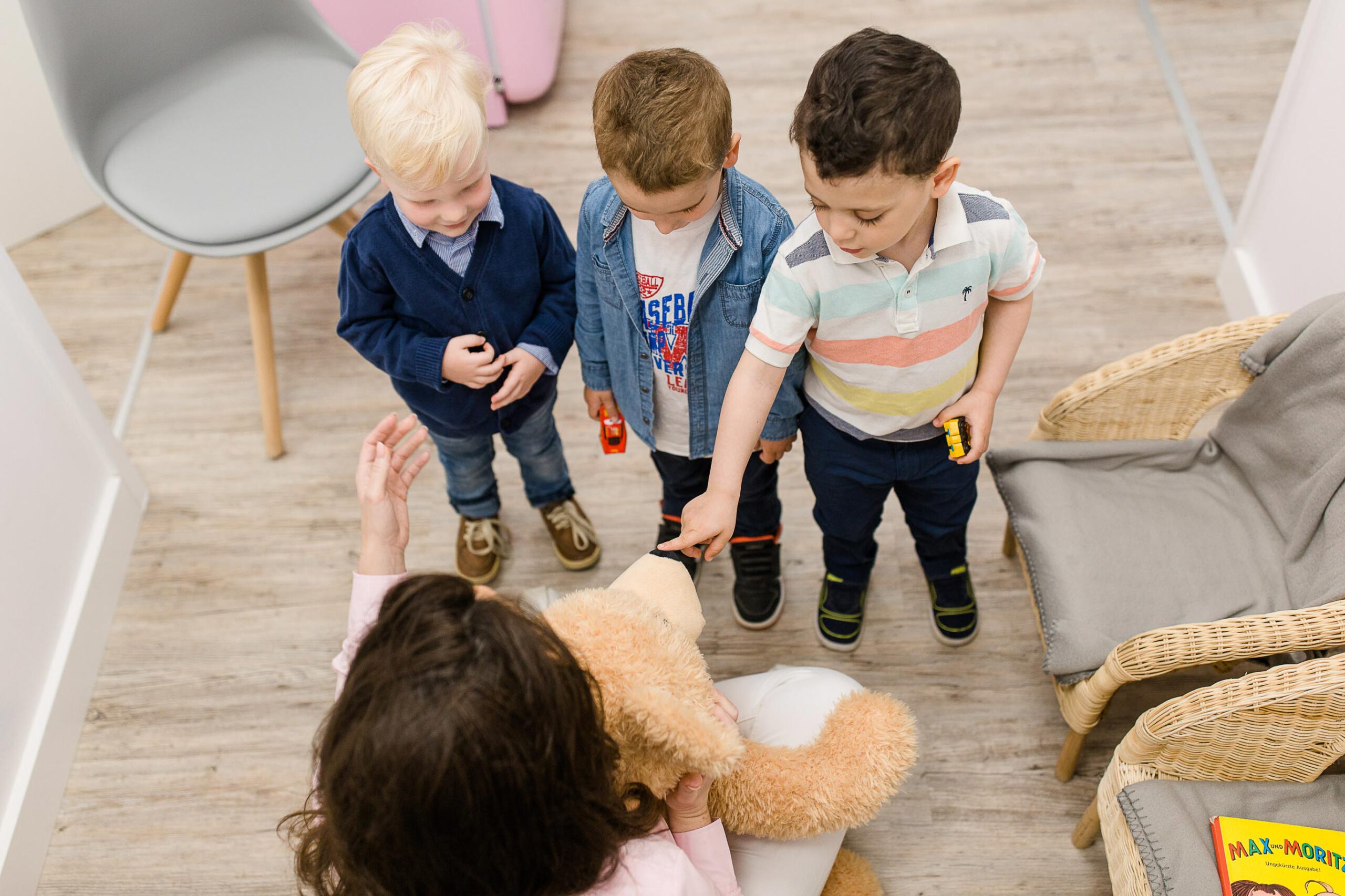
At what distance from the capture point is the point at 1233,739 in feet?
4.00

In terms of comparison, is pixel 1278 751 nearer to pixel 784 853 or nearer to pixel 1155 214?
pixel 784 853

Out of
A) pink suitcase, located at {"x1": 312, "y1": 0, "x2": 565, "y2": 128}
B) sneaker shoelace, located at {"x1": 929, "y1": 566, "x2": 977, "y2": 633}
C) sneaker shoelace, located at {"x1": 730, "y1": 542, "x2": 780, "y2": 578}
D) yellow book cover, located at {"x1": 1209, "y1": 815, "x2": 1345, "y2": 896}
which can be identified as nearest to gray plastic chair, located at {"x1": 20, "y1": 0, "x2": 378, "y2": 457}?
pink suitcase, located at {"x1": 312, "y1": 0, "x2": 565, "y2": 128}

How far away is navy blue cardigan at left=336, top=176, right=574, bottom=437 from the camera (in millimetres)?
1415

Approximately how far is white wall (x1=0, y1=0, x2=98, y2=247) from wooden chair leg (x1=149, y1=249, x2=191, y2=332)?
1.47 ft

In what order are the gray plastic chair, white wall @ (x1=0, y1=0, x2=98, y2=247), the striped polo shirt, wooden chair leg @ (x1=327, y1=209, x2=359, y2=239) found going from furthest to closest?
white wall @ (x1=0, y1=0, x2=98, y2=247) → wooden chair leg @ (x1=327, y1=209, x2=359, y2=239) → the gray plastic chair → the striped polo shirt

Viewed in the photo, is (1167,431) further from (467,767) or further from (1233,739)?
(467,767)

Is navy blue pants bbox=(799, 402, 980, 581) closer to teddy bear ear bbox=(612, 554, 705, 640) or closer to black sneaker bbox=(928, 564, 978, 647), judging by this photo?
black sneaker bbox=(928, 564, 978, 647)

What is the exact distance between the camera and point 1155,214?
2389 millimetres

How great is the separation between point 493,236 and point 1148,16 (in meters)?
2.28

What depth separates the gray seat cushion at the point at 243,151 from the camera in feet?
6.34

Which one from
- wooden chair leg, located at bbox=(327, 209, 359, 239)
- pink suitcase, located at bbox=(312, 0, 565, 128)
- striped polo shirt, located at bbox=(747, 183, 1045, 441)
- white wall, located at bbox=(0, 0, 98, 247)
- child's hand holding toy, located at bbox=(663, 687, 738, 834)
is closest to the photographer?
child's hand holding toy, located at bbox=(663, 687, 738, 834)

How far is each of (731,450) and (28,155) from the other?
222cm

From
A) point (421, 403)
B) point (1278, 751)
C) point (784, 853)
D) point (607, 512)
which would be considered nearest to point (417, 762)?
point (784, 853)

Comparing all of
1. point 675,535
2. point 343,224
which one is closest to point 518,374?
point 675,535
